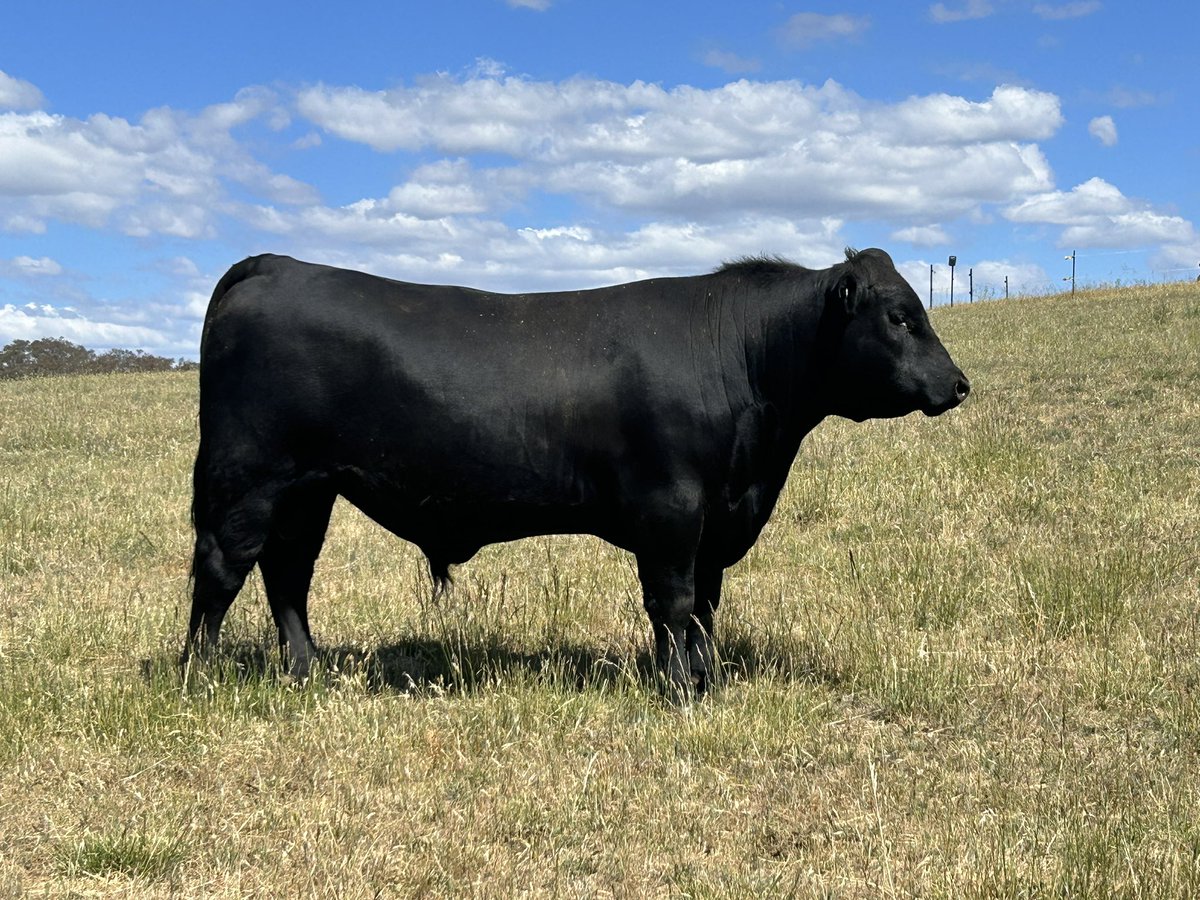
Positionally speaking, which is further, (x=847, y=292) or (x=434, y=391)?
(x=847, y=292)

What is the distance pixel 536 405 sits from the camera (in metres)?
5.79

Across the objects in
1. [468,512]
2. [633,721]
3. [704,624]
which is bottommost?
[633,721]

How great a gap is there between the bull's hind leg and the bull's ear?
287cm

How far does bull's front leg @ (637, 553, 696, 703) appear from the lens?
5820 mm

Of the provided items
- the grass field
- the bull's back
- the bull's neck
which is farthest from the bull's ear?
the grass field

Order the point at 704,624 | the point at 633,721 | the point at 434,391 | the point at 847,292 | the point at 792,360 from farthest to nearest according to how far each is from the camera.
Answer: the point at 704,624 → the point at 792,360 → the point at 847,292 → the point at 434,391 → the point at 633,721

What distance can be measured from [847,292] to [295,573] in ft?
10.9

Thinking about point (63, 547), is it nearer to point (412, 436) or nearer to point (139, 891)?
point (412, 436)

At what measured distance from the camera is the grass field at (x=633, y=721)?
4.14m

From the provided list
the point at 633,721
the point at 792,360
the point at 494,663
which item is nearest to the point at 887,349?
the point at 792,360

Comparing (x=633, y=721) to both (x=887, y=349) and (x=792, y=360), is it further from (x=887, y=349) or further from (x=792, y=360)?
(x=887, y=349)

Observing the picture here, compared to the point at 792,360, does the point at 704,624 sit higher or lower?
lower

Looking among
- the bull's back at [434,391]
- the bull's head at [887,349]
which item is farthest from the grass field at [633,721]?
the bull's head at [887,349]

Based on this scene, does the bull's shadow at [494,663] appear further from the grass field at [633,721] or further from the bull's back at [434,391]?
the bull's back at [434,391]
